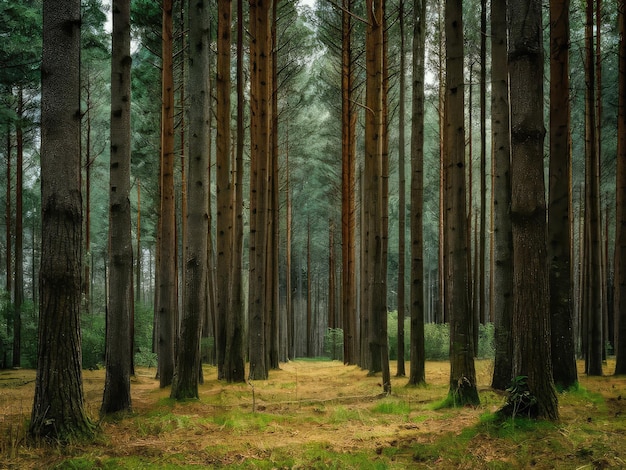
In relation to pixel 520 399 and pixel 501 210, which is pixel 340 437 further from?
pixel 501 210

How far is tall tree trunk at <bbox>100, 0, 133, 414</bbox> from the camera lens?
6.77m

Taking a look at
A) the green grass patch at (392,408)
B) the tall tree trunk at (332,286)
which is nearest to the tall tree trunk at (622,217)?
the green grass patch at (392,408)

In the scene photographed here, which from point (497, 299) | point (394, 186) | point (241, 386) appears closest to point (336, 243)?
point (394, 186)

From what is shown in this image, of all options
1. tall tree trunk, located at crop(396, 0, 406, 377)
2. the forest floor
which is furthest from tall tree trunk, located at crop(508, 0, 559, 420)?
tall tree trunk, located at crop(396, 0, 406, 377)

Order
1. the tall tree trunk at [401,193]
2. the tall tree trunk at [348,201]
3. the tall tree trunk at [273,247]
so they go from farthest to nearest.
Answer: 1. the tall tree trunk at [348,201]
2. the tall tree trunk at [273,247]
3. the tall tree trunk at [401,193]

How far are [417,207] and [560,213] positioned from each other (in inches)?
102

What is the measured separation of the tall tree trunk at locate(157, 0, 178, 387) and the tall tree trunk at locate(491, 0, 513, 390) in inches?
232

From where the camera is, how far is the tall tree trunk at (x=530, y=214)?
4.93 m

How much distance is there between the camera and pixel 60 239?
4.85 meters

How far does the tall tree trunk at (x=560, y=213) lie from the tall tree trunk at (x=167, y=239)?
672 cm

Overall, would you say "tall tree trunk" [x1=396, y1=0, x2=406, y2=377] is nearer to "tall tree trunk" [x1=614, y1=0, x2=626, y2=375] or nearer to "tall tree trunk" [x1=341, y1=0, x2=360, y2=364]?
"tall tree trunk" [x1=614, y1=0, x2=626, y2=375]

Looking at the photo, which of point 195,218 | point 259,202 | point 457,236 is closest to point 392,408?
point 457,236

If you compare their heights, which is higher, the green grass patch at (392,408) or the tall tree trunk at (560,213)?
the tall tree trunk at (560,213)

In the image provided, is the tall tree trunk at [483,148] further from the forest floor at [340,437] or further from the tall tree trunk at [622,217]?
the forest floor at [340,437]
